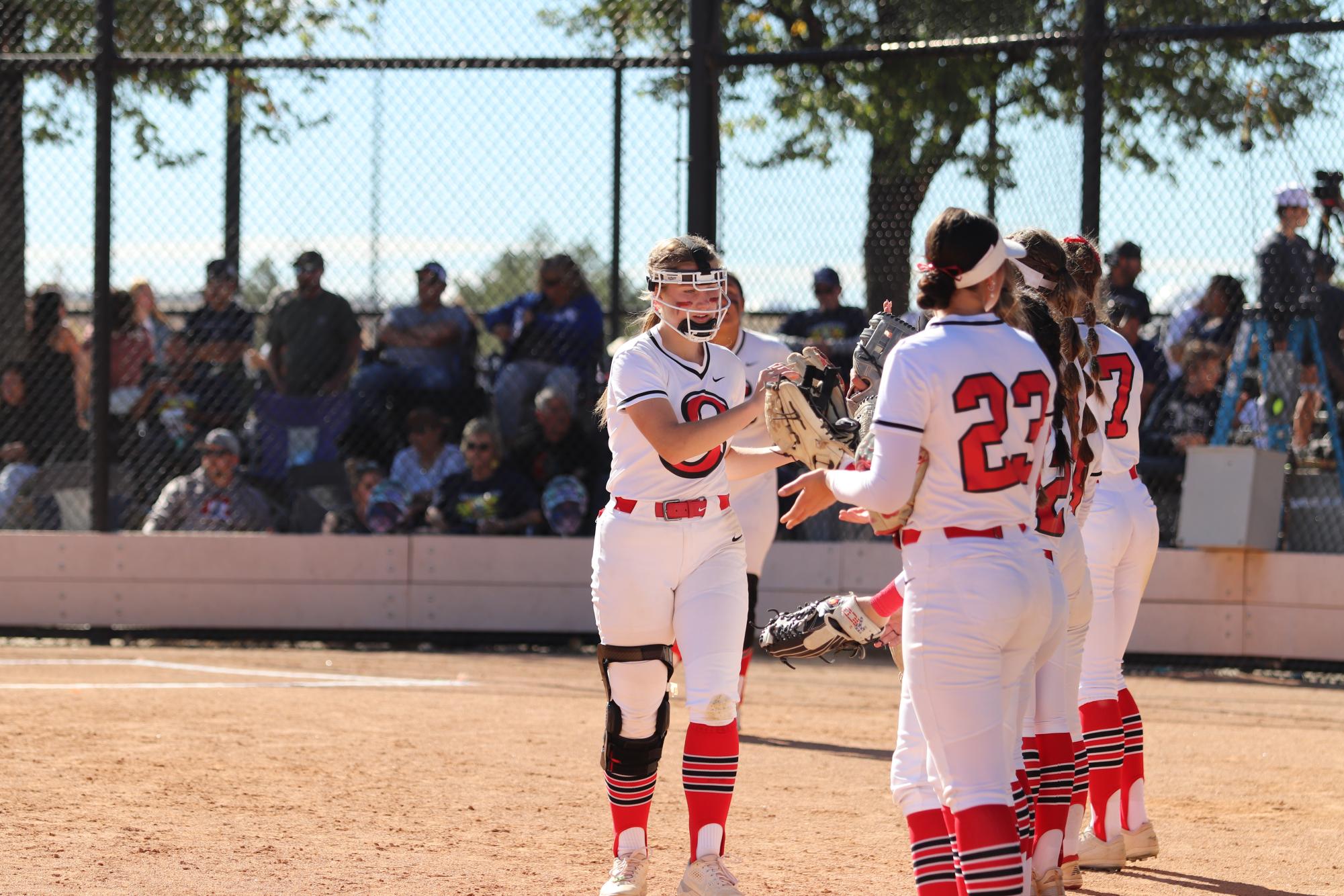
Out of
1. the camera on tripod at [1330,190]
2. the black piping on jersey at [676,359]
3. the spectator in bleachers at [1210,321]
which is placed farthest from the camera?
the spectator in bleachers at [1210,321]

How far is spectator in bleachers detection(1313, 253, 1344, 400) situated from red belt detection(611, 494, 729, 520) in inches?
250

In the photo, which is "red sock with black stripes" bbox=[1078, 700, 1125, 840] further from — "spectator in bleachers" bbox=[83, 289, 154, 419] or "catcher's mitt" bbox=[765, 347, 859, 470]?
"spectator in bleachers" bbox=[83, 289, 154, 419]

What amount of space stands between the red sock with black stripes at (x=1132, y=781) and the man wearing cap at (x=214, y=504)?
7.15 metres

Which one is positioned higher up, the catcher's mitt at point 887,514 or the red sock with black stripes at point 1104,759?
the catcher's mitt at point 887,514

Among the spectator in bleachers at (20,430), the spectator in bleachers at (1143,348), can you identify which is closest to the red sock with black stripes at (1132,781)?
the spectator in bleachers at (1143,348)

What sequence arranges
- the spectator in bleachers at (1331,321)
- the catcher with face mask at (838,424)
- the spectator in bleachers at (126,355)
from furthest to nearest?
the spectator in bleachers at (126,355)
the spectator in bleachers at (1331,321)
the catcher with face mask at (838,424)

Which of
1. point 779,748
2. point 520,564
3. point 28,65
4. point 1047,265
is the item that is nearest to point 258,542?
point 520,564

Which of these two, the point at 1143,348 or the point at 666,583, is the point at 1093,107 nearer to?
the point at 1143,348

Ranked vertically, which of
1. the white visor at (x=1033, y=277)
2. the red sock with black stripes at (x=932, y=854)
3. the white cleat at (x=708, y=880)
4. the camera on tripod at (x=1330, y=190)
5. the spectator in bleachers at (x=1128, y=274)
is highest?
the camera on tripod at (x=1330, y=190)

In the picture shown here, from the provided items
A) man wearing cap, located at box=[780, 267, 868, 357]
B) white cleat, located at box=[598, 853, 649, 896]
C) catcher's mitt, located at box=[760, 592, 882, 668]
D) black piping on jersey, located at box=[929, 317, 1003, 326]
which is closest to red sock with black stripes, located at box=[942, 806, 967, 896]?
catcher's mitt, located at box=[760, 592, 882, 668]

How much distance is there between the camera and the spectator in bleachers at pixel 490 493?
35.6ft

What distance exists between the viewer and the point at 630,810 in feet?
15.7

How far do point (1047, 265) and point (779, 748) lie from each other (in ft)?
11.0

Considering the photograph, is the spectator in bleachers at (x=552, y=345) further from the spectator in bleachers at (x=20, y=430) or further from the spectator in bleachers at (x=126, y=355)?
the spectator in bleachers at (x=20, y=430)
